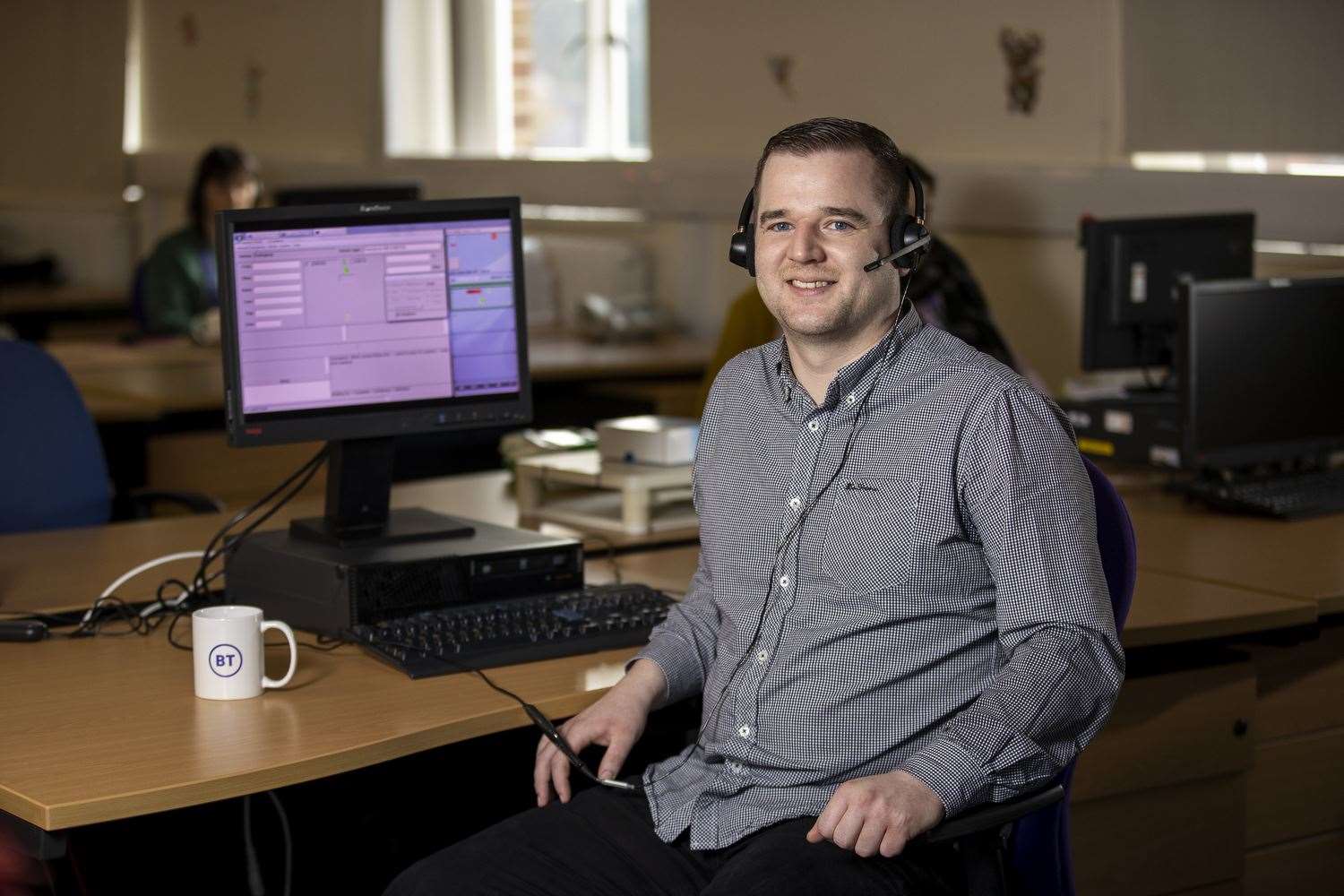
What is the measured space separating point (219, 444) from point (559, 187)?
2415 mm

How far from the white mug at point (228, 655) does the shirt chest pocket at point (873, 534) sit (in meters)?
0.64

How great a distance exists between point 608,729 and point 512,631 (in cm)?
28

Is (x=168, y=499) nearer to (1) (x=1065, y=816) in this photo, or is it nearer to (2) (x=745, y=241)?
(2) (x=745, y=241)

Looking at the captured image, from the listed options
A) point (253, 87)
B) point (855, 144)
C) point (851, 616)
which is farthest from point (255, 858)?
point (253, 87)

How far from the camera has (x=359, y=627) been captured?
→ 210 cm

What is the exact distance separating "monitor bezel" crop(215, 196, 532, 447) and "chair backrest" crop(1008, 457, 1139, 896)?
88 cm

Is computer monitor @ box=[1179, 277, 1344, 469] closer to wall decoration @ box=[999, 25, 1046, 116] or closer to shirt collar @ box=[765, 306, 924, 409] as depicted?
shirt collar @ box=[765, 306, 924, 409]

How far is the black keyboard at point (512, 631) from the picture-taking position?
2020 millimetres

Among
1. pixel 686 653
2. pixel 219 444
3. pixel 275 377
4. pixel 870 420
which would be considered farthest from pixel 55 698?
pixel 219 444

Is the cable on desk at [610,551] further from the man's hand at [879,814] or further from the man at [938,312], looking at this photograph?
the man at [938,312]

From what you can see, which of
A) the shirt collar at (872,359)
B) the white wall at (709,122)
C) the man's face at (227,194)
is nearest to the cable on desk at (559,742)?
the shirt collar at (872,359)

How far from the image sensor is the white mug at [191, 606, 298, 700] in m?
1.88

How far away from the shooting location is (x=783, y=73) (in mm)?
5473

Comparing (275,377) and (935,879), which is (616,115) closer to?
(275,377)
